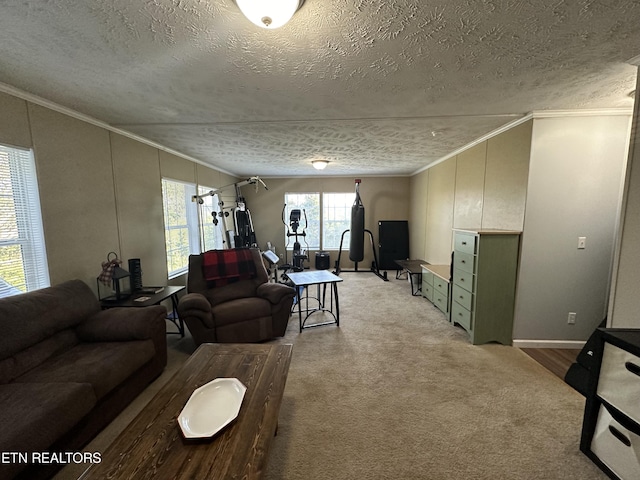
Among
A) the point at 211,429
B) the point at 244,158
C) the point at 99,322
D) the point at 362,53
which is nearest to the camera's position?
the point at 211,429

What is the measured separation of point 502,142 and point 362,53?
2.26 meters

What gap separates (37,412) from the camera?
1264mm

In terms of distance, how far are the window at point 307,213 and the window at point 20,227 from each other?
4.73 metres

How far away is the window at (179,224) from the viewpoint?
12.7 feet

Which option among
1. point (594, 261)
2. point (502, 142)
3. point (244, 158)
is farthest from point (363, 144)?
point (594, 261)

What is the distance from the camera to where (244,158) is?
14.3 ft

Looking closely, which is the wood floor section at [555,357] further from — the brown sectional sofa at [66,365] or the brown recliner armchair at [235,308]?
the brown sectional sofa at [66,365]

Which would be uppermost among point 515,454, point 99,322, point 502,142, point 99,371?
point 502,142

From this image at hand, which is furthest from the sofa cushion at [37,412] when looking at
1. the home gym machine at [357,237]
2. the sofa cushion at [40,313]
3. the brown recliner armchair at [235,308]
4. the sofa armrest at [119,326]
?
the home gym machine at [357,237]

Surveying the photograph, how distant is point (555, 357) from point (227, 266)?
3629mm

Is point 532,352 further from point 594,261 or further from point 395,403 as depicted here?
point 395,403

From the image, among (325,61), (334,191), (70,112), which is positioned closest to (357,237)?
(334,191)

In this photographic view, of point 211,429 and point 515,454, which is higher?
point 211,429

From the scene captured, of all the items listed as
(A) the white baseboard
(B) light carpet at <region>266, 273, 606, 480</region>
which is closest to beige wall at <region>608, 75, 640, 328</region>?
(B) light carpet at <region>266, 273, 606, 480</region>
